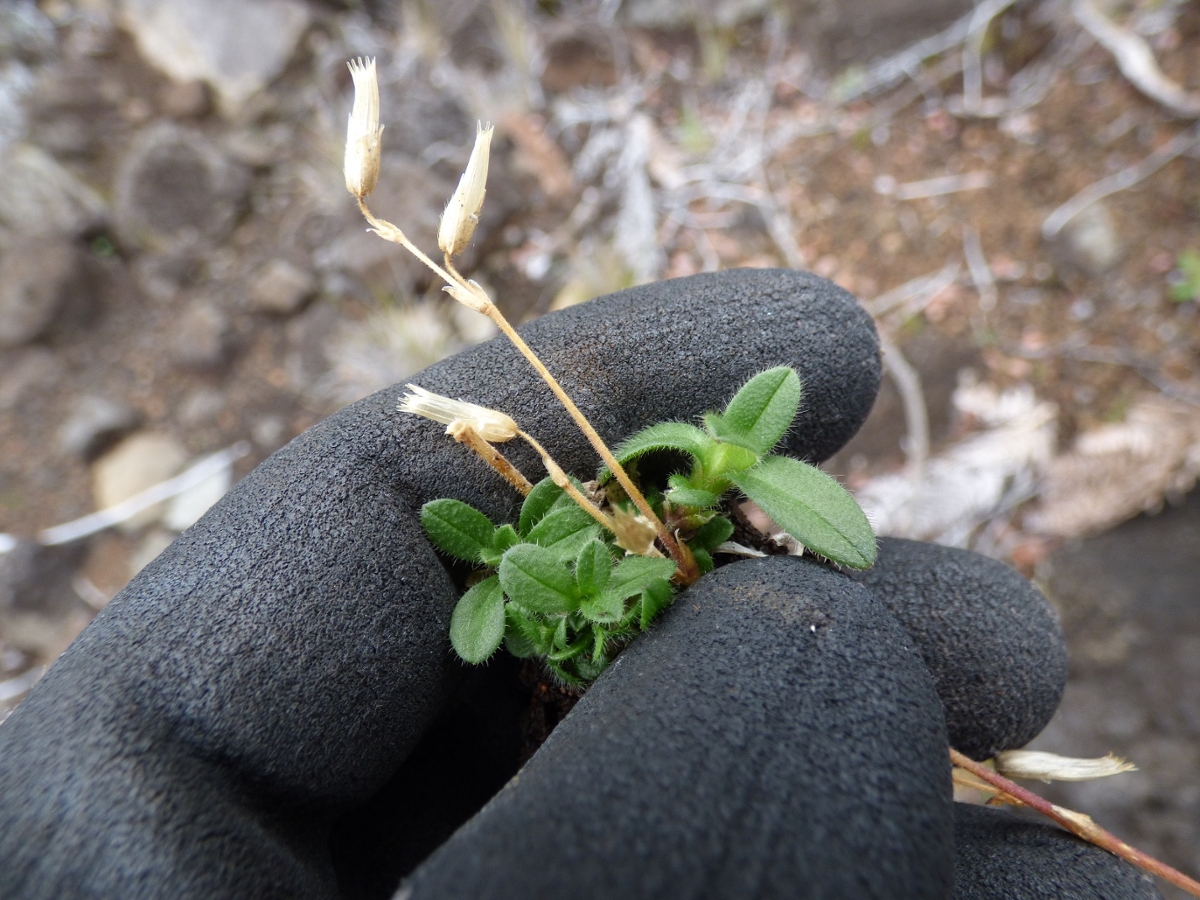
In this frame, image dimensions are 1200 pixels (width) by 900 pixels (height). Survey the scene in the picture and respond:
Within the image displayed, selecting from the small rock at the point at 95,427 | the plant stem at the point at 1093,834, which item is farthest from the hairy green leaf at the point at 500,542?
the small rock at the point at 95,427

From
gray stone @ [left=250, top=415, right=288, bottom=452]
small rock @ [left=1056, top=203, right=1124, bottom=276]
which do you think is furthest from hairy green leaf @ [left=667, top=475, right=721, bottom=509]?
gray stone @ [left=250, top=415, right=288, bottom=452]

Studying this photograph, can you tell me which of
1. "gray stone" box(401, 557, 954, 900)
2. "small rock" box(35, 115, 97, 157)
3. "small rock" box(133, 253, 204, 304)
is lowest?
Result: "gray stone" box(401, 557, 954, 900)

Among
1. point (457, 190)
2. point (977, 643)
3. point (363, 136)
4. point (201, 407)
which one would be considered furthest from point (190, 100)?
point (977, 643)

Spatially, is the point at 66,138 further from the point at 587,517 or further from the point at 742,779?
the point at 742,779

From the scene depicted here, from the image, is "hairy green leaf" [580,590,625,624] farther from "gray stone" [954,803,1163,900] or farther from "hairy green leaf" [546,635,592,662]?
"gray stone" [954,803,1163,900]

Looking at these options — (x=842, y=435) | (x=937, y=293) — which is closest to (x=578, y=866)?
(x=842, y=435)

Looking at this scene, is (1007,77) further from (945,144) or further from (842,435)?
(842,435)
